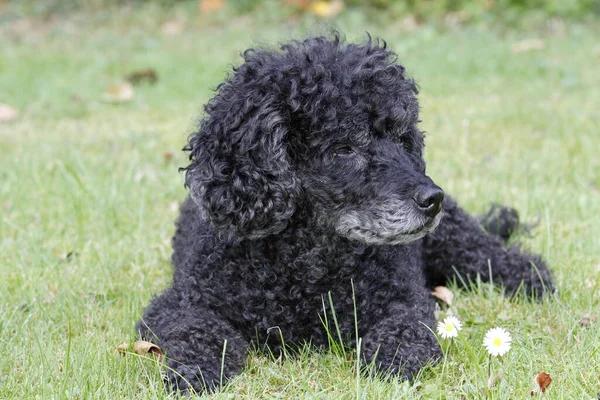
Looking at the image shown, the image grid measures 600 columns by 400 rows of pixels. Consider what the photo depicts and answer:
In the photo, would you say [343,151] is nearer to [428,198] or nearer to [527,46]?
[428,198]

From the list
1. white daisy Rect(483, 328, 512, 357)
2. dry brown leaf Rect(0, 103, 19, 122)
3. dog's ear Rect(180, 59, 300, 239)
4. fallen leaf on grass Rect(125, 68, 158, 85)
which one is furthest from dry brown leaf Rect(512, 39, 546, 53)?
white daisy Rect(483, 328, 512, 357)

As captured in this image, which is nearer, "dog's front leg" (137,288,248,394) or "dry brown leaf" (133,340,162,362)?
"dog's front leg" (137,288,248,394)

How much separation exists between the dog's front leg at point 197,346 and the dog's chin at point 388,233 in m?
0.62

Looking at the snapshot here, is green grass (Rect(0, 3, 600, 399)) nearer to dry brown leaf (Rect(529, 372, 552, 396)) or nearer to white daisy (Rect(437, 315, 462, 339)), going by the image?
dry brown leaf (Rect(529, 372, 552, 396))

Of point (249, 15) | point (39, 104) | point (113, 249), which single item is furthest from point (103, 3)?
point (113, 249)

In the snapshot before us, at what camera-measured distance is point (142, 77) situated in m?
8.90

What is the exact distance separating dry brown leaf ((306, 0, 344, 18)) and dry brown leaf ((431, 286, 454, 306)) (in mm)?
9295

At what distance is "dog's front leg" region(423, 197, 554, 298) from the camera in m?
3.85

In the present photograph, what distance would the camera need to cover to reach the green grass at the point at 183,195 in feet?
9.34

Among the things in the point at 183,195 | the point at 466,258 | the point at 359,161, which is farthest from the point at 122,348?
the point at 183,195

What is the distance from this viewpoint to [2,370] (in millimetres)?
2906

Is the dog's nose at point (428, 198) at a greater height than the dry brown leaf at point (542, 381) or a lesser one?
greater

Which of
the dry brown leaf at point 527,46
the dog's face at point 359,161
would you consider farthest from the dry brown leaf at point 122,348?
the dry brown leaf at point 527,46

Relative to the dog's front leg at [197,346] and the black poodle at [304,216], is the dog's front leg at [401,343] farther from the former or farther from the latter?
the dog's front leg at [197,346]
